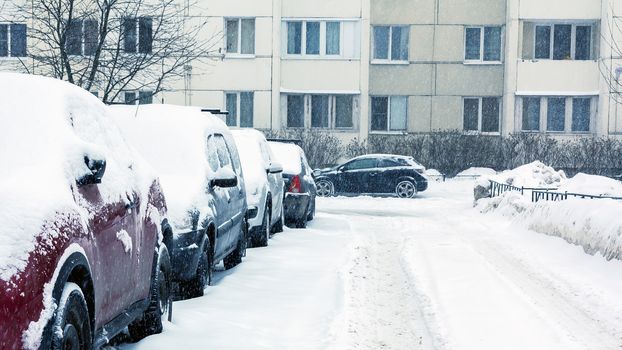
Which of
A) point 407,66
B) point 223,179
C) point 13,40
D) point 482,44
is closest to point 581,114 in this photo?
point 482,44

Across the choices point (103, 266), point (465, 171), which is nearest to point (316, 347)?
point (103, 266)

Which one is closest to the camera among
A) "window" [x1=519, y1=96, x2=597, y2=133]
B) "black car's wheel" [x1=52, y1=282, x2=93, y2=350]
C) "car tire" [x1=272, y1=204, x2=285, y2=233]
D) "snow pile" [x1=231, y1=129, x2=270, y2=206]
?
"black car's wheel" [x1=52, y1=282, x2=93, y2=350]

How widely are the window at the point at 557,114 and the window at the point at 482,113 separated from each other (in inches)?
56.7

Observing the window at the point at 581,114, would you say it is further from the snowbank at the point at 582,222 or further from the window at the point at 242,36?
the snowbank at the point at 582,222

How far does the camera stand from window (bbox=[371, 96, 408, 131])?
130 ft

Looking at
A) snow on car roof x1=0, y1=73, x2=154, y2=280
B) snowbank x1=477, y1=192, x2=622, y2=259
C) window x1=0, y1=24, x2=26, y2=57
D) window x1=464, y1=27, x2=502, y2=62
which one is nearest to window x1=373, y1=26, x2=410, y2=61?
window x1=464, y1=27, x2=502, y2=62

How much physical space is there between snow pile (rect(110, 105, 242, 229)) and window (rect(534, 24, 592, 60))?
3054cm

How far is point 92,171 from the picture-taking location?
16.9 feet

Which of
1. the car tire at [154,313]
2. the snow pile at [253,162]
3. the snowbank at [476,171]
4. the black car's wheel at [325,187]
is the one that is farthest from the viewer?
the snowbank at [476,171]

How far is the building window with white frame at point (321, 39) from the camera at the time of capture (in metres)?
37.8

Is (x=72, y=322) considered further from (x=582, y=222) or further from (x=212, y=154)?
(x=582, y=222)

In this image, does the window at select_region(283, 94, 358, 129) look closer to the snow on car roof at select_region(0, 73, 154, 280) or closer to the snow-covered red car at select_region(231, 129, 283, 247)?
the snow-covered red car at select_region(231, 129, 283, 247)

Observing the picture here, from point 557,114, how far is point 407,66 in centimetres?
643

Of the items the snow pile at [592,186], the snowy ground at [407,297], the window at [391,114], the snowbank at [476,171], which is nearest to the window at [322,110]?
the window at [391,114]
